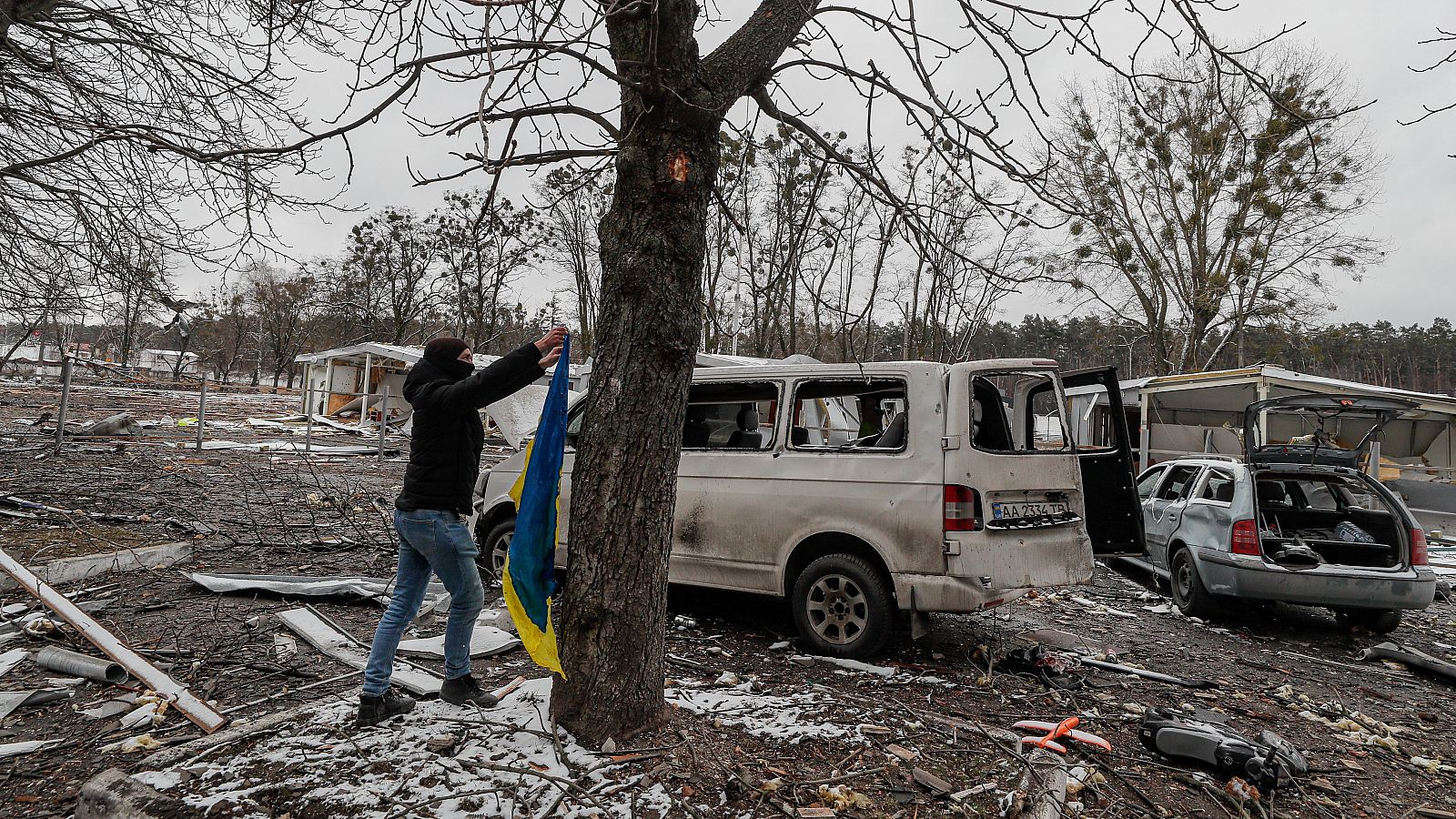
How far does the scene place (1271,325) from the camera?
2377 cm

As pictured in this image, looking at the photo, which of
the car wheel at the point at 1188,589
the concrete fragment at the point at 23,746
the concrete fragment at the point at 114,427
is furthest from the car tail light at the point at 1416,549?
the concrete fragment at the point at 114,427

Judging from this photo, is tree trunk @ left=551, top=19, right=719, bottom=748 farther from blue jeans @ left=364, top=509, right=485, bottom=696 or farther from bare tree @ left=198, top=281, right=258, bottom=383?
bare tree @ left=198, top=281, right=258, bottom=383

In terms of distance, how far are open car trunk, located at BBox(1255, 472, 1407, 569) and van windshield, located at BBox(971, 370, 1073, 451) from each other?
7.41ft

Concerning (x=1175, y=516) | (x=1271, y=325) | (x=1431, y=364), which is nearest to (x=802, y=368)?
(x=1175, y=516)

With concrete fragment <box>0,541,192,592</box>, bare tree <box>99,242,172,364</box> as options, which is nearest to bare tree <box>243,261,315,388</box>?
bare tree <box>99,242,172,364</box>

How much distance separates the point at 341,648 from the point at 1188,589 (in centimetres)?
712

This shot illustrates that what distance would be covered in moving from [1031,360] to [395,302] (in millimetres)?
42990

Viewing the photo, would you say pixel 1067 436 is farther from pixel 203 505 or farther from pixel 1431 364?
pixel 1431 364

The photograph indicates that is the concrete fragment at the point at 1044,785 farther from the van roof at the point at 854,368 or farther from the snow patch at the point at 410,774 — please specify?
the van roof at the point at 854,368

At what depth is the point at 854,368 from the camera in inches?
196

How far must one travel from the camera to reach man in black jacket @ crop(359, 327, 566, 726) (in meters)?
3.27

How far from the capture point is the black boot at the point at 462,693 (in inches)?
136

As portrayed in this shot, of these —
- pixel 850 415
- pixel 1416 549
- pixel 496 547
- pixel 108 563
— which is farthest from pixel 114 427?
pixel 1416 549

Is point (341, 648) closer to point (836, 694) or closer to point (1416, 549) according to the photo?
point (836, 694)
